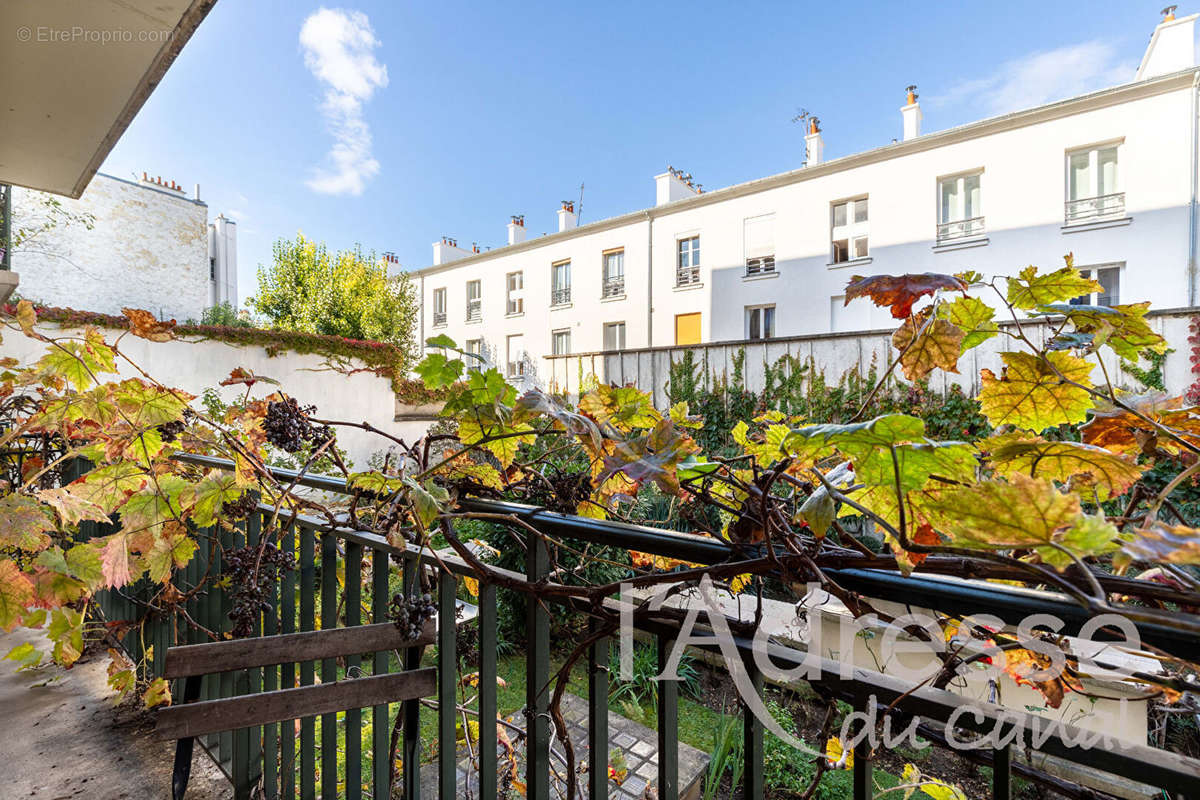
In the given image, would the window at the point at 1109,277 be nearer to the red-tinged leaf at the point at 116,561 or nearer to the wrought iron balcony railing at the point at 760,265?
the wrought iron balcony railing at the point at 760,265

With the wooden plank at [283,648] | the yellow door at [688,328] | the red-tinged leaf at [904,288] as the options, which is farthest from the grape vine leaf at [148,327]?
the yellow door at [688,328]

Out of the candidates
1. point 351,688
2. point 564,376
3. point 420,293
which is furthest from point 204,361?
point 420,293

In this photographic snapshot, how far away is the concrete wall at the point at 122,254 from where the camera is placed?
11.7 m

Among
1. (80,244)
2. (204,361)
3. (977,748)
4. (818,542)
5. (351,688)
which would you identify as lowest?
(351,688)

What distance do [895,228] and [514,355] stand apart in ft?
34.0

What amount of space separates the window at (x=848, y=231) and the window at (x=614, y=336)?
208 inches

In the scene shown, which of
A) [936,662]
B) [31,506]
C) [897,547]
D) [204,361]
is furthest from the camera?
[204,361]

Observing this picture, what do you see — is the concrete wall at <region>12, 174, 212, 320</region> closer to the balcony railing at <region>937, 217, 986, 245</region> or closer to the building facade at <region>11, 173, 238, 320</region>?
the building facade at <region>11, 173, 238, 320</region>

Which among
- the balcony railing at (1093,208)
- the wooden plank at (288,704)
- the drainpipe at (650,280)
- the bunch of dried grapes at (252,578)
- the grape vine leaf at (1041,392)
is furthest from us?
the drainpipe at (650,280)

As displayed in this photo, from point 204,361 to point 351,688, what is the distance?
891cm

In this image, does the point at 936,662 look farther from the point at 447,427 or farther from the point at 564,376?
the point at 564,376

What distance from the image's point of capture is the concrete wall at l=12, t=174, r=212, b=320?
11703 millimetres

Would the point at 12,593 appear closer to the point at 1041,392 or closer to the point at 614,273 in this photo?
the point at 1041,392

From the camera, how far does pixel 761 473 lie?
0.66 m
